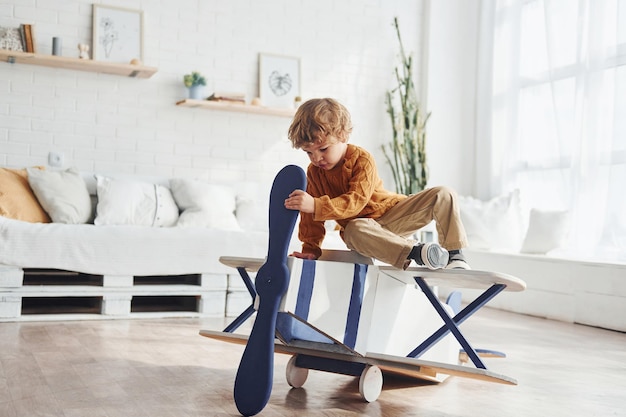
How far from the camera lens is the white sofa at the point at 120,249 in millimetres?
3867

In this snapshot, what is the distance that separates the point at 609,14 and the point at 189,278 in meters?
3.47

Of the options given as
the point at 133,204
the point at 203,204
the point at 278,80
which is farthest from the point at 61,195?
the point at 278,80

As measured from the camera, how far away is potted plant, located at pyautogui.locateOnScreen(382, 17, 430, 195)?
20.2 feet

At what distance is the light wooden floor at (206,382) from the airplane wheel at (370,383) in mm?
32

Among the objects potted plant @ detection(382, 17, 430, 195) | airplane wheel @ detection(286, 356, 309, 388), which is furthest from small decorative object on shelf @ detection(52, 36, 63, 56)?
airplane wheel @ detection(286, 356, 309, 388)

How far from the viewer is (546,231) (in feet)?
17.0

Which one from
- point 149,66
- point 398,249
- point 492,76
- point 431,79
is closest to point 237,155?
point 149,66

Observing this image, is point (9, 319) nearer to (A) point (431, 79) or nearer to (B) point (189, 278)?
(B) point (189, 278)

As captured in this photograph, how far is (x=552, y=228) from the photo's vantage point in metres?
5.18

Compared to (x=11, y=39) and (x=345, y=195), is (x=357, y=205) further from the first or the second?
(x=11, y=39)

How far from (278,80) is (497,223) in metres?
2.13

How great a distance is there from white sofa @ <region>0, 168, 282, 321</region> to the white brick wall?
45 cm

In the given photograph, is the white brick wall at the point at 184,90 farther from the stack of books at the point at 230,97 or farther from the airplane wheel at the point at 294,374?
the airplane wheel at the point at 294,374

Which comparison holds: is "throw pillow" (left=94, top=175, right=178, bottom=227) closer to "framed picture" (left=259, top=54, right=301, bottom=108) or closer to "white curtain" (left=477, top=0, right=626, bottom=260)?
"framed picture" (left=259, top=54, right=301, bottom=108)
